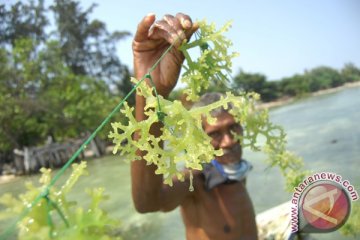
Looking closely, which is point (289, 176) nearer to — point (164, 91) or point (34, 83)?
point (164, 91)

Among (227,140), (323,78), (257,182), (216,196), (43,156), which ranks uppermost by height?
(227,140)

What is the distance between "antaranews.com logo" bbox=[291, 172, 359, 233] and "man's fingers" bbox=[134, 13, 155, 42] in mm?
745

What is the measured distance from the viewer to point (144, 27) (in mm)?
1319

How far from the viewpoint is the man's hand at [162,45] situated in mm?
1170

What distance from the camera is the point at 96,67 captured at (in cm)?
3112

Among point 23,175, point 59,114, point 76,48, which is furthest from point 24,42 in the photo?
point 76,48

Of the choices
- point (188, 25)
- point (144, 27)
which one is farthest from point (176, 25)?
point (144, 27)

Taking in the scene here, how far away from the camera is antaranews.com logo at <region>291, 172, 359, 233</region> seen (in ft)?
3.68

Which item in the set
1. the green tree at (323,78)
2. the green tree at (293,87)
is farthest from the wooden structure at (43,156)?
the green tree at (323,78)

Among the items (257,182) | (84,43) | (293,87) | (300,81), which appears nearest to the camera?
(257,182)

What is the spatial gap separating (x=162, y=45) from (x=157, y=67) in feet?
0.35

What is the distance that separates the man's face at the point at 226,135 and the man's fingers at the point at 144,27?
0.97 m

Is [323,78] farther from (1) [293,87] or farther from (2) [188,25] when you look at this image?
(2) [188,25]

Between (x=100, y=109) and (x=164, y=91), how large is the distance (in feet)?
62.6
